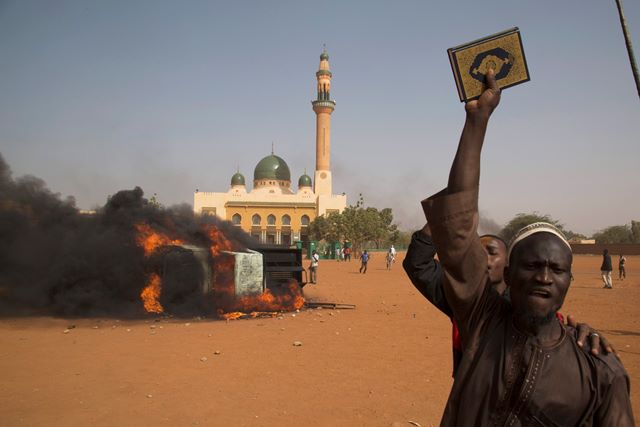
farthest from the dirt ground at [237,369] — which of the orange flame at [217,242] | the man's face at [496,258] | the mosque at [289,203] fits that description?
the mosque at [289,203]

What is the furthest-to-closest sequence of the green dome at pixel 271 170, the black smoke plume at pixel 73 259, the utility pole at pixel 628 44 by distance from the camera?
the green dome at pixel 271 170
the black smoke plume at pixel 73 259
the utility pole at pixel 628 44

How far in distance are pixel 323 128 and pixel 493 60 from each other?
6275cm

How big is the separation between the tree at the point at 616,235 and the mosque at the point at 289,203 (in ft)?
135

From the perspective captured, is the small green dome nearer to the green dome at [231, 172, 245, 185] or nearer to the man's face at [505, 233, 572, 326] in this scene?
the green dome at [231, 172, 245, 185]

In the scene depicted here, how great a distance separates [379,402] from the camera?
5812 millimetres

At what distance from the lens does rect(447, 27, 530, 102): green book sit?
1674mm

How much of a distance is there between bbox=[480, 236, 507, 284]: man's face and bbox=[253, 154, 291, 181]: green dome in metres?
66.8

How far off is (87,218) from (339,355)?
10.1 m

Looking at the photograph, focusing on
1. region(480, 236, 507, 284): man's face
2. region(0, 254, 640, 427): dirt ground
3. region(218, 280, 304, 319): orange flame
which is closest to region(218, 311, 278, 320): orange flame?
region(218, 280, 304, 319): orange flame

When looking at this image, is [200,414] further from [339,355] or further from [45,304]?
[45,304]

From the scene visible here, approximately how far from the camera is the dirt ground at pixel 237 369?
5430mm

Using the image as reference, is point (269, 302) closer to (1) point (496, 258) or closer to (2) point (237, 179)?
(1) point (496, 258)

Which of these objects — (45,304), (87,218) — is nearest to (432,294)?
(45,304)

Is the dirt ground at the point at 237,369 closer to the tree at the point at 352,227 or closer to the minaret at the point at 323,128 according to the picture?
the tree at the point at 352,227
